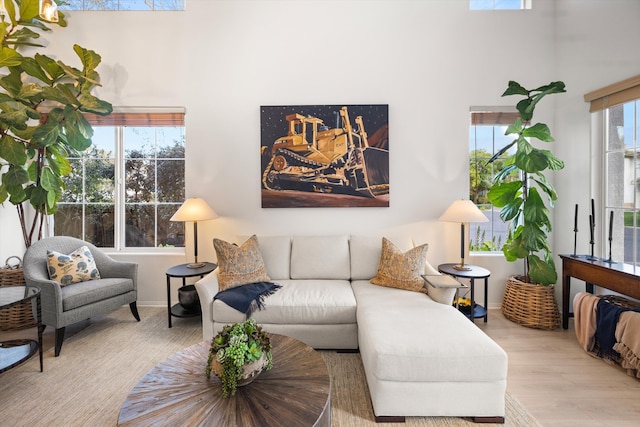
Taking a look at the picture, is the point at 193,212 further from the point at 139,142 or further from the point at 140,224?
the point at 139,142

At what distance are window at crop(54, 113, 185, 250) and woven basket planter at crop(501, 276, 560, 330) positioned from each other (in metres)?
A: 3.71

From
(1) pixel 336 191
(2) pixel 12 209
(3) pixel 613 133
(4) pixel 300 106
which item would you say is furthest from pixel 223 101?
(3) pixel 613 133

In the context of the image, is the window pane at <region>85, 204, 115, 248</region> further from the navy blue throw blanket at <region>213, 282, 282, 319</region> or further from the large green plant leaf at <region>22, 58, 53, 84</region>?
the navy blue throw blanket at <region>213, 282, 282, 319</region>

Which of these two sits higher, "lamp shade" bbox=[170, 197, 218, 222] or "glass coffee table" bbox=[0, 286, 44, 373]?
"lamp shade" bbox=[170, 197, 218, 222]

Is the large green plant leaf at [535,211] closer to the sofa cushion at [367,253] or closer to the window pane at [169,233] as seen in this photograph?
the sofa cushion at [367,253]

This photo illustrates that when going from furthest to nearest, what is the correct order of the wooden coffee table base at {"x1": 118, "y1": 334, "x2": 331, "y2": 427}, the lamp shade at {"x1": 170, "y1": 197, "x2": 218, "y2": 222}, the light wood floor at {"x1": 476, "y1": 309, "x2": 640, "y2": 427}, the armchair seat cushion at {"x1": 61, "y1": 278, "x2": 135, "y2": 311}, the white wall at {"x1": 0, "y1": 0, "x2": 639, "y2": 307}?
1. the white wall at {"x1": 0, "y1": 0, "x2": 639, "y2": 307}
2. the lamp shade at {"x1": 170, "y1": 197, "x2": 218, "y2": 222}
3. the armchair seat cushion at {"x1": 61, "y1": 278, "x2": 135, "y2": 311}
4. the light wood floor at {"x1": 476, "y1": 309, "x2": 640, "y2": 427}
5. the wooden coffee table base at {"x1": 118, "y1": 334, "x2": 331, "y2": 427}

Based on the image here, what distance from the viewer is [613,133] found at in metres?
2.93

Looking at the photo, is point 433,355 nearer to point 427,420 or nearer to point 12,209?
point 427,420

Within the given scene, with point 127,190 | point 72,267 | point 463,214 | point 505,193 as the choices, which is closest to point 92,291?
point 72,267

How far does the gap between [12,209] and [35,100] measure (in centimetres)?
139

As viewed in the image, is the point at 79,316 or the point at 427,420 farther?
the point at 79,316

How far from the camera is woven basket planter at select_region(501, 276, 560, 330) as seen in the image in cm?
292

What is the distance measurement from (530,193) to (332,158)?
1971 mm

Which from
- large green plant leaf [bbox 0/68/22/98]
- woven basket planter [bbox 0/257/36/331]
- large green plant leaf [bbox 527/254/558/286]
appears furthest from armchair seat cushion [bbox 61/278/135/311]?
large green plant leaf [bbox 527/254/558/286]
